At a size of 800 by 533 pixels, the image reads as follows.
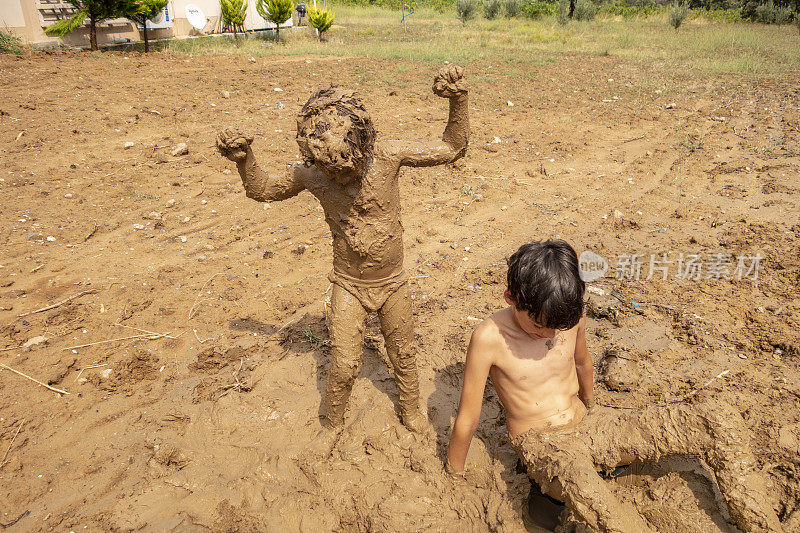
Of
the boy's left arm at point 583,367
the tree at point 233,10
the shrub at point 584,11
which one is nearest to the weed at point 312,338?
the boy's left arm at point 583,367

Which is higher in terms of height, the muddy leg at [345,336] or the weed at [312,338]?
the muddy leg at [345,336]

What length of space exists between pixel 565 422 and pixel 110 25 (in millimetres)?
16995

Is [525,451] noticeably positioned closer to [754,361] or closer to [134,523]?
[134,523]

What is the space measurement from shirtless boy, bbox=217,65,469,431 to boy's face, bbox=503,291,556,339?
75cm

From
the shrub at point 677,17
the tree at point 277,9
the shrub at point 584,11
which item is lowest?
the tree at point 277,9

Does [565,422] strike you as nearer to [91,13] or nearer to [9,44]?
[9,44]

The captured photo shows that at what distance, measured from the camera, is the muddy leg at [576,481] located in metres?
1.78

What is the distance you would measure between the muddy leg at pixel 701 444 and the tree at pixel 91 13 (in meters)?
15.0

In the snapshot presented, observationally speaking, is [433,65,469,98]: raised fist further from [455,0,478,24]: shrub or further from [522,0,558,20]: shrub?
[522,0,558,20]: shrub

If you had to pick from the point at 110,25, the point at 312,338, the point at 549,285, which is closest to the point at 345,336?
the point at 312,338

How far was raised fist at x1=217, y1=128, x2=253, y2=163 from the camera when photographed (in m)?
2.27

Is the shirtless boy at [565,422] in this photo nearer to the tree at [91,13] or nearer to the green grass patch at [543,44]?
the green grass patch at [543,44]

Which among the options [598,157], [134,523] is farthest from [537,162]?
[134,523]

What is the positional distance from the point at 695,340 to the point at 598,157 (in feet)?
13.7
